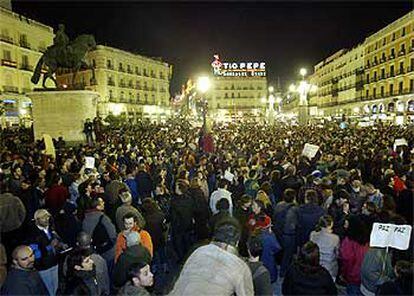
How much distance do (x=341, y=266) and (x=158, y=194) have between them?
4202 mm

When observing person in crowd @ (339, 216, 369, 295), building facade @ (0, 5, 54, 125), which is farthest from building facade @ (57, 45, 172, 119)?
person in crowd @ (339, 216, 369, 295)

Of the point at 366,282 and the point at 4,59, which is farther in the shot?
the point at 4,59

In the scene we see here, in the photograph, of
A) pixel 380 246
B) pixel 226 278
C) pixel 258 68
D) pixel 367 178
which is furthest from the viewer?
pixel 258 68

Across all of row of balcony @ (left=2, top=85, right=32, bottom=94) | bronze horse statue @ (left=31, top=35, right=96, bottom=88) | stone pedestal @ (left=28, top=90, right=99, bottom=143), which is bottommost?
stone pedestal @ (left=28, top=90, right=99, bottom=143)

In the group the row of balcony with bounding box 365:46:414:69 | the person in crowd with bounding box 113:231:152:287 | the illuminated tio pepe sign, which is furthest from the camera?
the illuminated tio pepe sign

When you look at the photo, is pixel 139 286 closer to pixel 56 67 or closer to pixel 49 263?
pixel 49 263

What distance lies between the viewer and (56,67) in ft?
70.3

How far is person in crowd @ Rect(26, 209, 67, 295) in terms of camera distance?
5.41 metres

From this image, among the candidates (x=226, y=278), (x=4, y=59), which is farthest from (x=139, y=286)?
(x=4, y=59)

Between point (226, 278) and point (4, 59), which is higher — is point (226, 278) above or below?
below

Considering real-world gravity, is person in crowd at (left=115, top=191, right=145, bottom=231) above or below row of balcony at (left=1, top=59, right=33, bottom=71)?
below

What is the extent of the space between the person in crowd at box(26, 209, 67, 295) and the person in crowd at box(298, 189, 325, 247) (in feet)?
12.2

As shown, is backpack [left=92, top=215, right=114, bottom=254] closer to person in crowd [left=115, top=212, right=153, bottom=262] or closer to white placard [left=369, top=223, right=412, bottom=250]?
person in crowd [left=115, top=212, right=153, bottom=262]

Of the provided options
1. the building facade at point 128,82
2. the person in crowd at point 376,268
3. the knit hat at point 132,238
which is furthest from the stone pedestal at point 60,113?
the building facade at point 128,82
